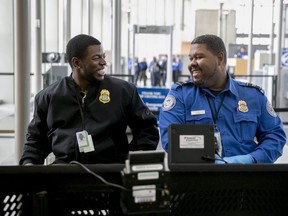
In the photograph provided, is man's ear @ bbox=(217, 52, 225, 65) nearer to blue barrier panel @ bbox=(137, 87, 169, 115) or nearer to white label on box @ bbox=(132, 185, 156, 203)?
white label on box @ bbox=(132, 185, 156, 203)

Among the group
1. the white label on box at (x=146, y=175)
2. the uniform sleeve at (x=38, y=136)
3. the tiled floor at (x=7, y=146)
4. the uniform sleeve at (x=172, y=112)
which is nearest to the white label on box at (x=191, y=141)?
the white label on box at (x=146, y=175)

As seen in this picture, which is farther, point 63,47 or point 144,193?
point 63,47

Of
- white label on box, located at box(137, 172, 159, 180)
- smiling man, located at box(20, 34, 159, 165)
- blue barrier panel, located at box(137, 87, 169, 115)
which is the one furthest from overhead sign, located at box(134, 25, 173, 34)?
white label on box, located at box(137, 172, 159, 180)

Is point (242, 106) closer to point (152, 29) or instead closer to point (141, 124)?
point (141, 124)

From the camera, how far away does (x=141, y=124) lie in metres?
2.07

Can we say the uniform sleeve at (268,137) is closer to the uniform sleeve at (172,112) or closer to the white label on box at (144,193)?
the uniform sleeve at (172,112)

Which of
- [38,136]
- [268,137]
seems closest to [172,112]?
[268,137]

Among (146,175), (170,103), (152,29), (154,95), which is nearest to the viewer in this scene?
(146,175)

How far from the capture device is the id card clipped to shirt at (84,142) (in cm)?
183

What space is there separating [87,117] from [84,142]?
0.13 m

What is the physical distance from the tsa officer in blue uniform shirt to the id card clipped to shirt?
0.33 meters

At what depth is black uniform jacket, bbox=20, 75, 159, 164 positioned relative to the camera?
6.22 feet

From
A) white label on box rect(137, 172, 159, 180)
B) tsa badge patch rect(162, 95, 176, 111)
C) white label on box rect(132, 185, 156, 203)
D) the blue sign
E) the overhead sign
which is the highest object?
the overhead sign

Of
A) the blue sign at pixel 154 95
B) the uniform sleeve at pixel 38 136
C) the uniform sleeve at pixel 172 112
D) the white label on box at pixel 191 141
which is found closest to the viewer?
the white label on box at pixel 191 141
